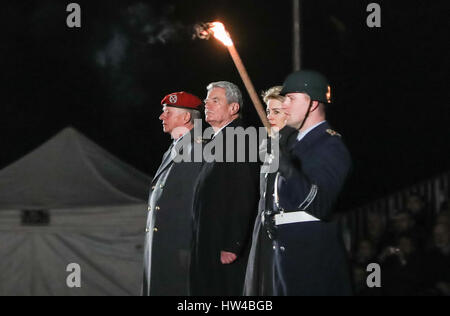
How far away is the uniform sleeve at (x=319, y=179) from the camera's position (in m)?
5.16

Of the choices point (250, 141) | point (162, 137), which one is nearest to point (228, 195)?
point (250, 141)

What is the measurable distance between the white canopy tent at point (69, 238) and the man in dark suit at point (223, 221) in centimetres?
326

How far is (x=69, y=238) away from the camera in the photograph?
987 centimetres

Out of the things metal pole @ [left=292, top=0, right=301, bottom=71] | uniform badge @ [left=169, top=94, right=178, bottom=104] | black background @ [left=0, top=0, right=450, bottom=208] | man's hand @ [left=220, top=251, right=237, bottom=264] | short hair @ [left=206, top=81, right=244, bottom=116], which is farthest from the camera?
black background @ [left=0, top=0, right=450, bottom=208]

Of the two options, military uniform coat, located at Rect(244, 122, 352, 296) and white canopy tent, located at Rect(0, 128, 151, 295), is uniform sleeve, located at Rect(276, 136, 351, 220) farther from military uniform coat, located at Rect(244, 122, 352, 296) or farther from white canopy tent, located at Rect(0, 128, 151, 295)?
white canopy tent, located at Rect(0, 128, 151, 295)

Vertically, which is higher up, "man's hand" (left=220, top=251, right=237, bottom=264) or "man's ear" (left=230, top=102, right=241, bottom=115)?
"man's ear" (left=230, top=102, right=241, bottom=115)

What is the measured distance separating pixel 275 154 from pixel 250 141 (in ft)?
5.18

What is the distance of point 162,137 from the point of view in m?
14.6

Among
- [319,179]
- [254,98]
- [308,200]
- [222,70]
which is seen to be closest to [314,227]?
[308,200]

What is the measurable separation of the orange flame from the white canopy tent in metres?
3.93

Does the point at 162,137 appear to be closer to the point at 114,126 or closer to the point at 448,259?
Result: the point at 114,126

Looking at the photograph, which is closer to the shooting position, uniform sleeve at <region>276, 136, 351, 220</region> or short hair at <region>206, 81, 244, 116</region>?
uniform sleeve at <region>276, 136, 351, 220</region>

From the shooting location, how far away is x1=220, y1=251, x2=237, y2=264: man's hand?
6.53 metres

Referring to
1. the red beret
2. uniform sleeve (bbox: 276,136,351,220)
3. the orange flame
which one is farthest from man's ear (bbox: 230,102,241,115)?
uniform sleeve (bbox: 276,136,351,220)
